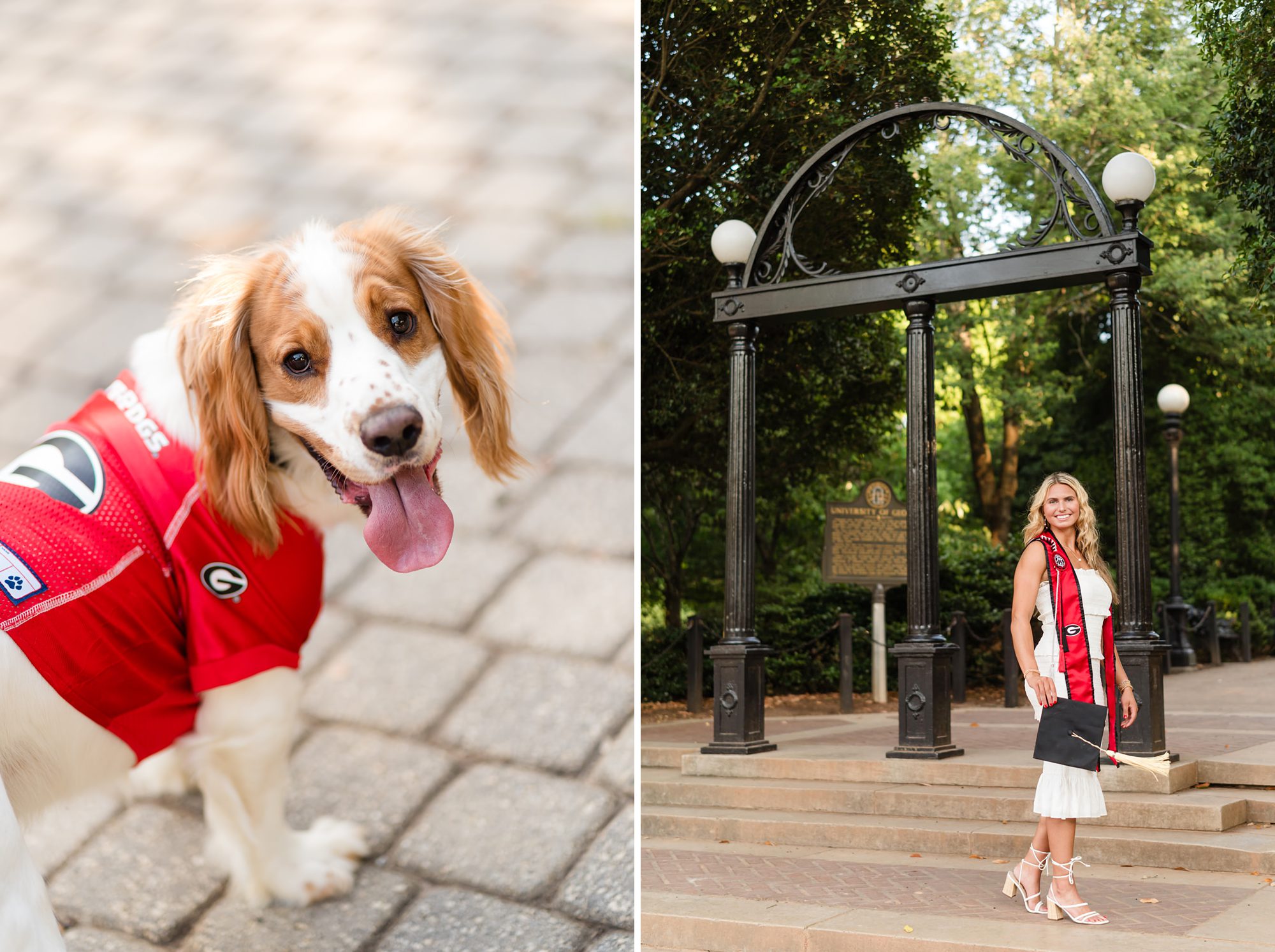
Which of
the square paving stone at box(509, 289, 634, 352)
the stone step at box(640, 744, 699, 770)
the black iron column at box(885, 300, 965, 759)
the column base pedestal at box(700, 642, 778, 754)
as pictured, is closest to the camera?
the square paving stone at box(509, 289, 634, 352)

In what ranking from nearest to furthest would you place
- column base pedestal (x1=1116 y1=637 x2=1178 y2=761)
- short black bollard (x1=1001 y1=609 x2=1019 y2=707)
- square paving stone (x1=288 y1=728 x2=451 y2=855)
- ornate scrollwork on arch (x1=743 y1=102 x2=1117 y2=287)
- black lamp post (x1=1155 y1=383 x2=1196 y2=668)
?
square paving stone (x1=288 y1=728 x2=451 y2=855) → column base pedestal (x1=1116 y1=637 x2=1178 y2=761) → ornate scrollwork on arch (x1=743 y1=102 x2=1117 y2=287) → short black bollard (x1=1001 y1=609 x2=1019 y2=707) → black lamp post (x1=1155 y1=383 x2=1196 y2=668)

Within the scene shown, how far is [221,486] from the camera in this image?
2674 mm

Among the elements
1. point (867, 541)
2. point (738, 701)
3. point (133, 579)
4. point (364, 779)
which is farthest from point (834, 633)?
point (133, 579)

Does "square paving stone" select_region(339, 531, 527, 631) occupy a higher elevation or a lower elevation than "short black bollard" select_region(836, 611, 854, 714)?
higher

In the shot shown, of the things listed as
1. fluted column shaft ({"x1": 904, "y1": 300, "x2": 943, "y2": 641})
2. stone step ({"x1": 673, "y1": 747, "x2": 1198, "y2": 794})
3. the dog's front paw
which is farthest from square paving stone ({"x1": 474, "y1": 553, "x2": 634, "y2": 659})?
fluted column shaft ({"x1": 904, "y1": 300, "x2": 943, "y2": 641})

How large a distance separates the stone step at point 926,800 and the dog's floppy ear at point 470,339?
368cm

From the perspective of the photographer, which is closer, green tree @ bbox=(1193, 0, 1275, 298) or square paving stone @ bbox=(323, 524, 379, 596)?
square paving stone @ bbox=(323, 524, 379, 596)

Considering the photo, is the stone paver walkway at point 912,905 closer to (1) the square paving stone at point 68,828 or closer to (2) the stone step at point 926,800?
(2) the stone step at point 926,800

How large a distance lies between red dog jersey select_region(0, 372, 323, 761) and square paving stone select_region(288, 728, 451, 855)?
983mm

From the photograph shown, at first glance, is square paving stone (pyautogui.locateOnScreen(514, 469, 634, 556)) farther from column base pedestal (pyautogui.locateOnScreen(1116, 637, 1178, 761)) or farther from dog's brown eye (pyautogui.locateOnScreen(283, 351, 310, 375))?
column base pedestal (pyautogui.locateOnScreen(1116, 637, 1178, 761))

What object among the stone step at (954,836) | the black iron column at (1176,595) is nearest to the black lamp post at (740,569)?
the stone step at (954,836)

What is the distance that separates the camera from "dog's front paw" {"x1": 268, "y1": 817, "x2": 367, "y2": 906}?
3398mm

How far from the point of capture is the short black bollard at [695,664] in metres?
9.95

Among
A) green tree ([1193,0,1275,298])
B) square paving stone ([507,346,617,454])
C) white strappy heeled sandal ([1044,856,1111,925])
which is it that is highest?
green tree ([1193,0,1275,298])
